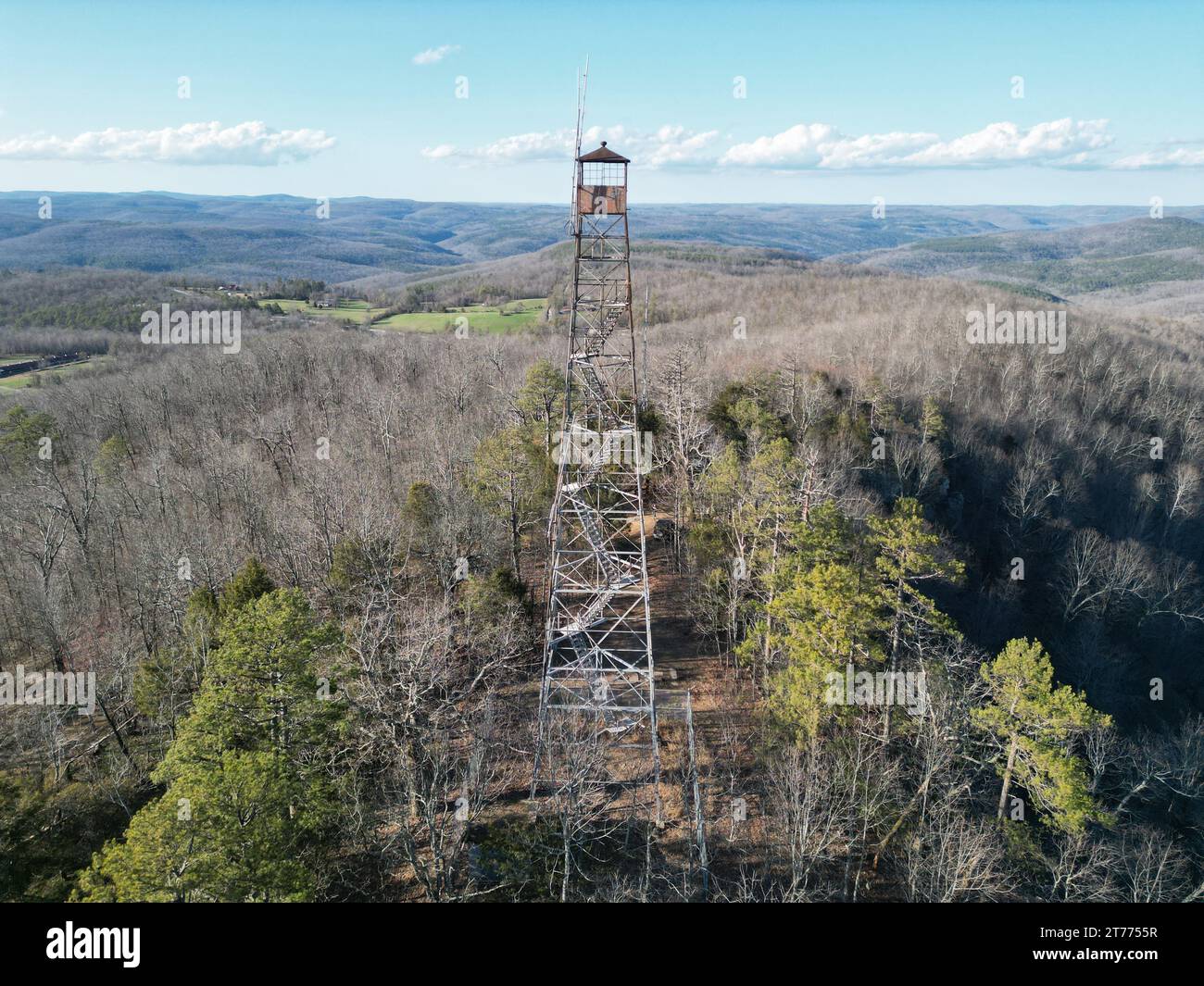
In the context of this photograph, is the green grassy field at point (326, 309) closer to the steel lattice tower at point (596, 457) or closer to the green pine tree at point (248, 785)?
the steel lattice tower at point (596, 457)

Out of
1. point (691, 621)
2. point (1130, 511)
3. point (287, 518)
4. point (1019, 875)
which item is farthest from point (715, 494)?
point (1130, 511)

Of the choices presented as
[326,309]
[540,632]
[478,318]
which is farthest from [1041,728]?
[326,309]

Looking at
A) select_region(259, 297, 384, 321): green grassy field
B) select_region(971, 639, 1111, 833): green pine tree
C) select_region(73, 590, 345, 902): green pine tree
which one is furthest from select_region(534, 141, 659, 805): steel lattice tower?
select_region(259, 297, 384, 321): green grassy field

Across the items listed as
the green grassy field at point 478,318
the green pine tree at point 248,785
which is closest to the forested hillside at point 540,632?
the green pine tree at point 248,785

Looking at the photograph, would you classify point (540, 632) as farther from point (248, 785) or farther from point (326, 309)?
point (326, 309)

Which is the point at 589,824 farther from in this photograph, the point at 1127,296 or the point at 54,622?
the point at 1127,296

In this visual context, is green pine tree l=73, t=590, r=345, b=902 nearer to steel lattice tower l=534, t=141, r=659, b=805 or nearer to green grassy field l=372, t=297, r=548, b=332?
steel lattice tower l=534, t=141, r=659, b=805
